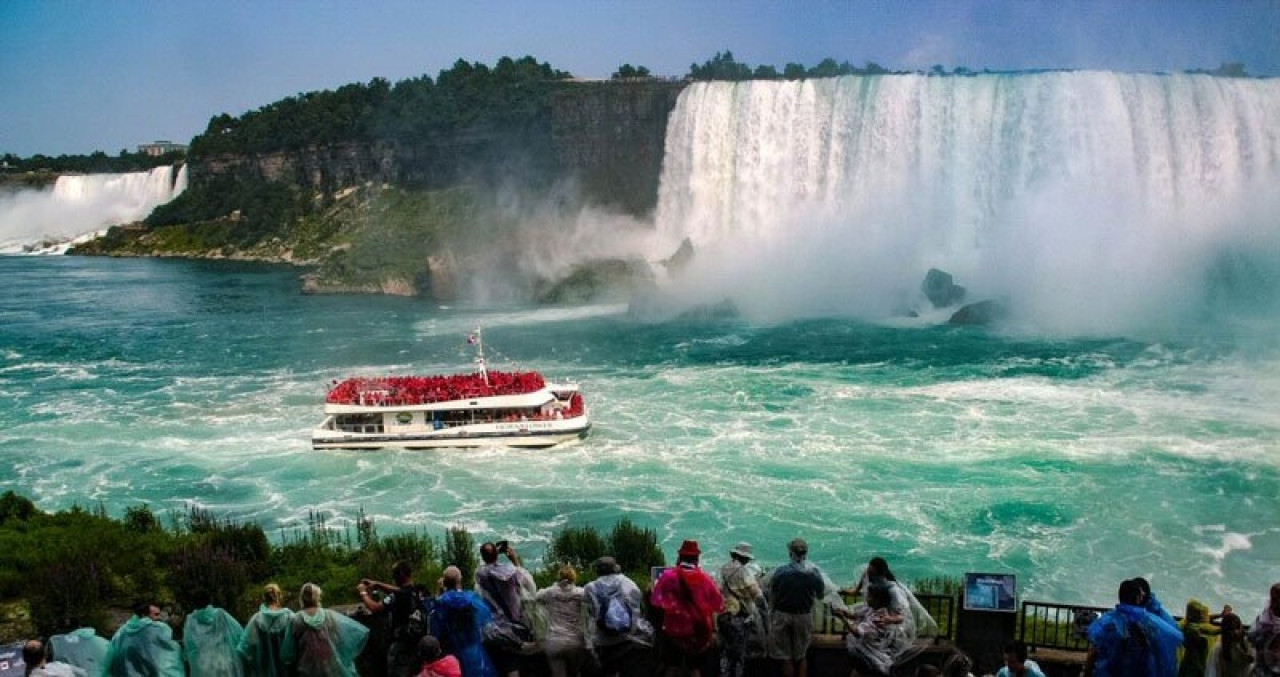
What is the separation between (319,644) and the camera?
27.0ft

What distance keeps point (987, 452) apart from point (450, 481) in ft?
41.2

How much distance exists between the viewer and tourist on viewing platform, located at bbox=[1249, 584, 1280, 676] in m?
7.45

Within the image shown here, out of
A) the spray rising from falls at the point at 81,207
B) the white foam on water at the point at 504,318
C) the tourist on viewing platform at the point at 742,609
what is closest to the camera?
the tourist on viewing platform at the point at 742,609

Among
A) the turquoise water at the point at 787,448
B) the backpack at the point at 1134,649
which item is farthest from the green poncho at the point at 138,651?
the turquoise water at the point at 787,448

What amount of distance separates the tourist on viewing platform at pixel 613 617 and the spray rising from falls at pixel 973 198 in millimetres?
38233

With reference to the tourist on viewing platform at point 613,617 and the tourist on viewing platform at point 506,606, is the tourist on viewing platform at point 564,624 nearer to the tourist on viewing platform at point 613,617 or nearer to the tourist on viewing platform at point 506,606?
the tourist on viewing platform at point 613,617

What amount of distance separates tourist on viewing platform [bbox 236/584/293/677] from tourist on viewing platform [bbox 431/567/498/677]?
1120 millimetres

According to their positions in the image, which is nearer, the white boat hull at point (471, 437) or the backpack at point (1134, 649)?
the backpack at point (1134, 649)

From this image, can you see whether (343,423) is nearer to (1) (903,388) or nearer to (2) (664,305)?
(1) (903,388)

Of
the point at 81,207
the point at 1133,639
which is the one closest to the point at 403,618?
the point at 1133,639

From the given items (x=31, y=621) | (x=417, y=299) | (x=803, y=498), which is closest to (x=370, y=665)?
(x=31, y=621)

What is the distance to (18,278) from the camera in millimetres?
87375

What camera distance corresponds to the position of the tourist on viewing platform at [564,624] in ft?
29.1

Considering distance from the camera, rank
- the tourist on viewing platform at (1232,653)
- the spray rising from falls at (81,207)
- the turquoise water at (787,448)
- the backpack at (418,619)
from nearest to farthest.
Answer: the tourist on viewing platform at (1232,653) < the backpack at (418,619) < the turquoise water at (787,448) < the spray rising from falls at (81,207)
